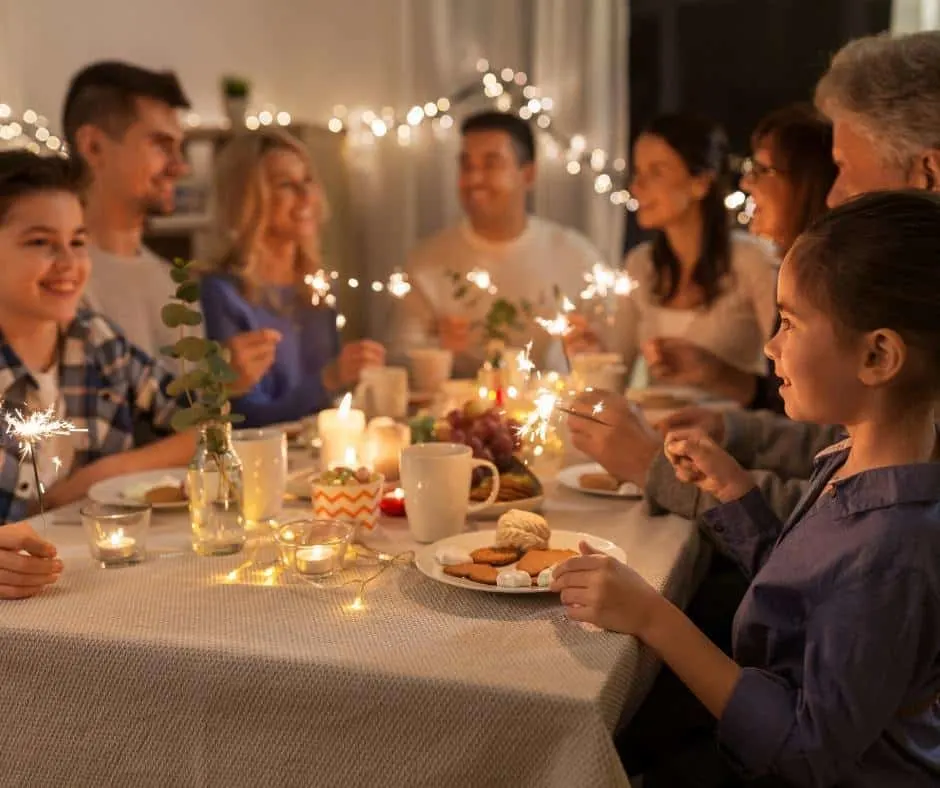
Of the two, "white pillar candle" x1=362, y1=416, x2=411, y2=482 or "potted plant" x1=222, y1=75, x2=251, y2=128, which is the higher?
"potted plant" x1=222, y1=75, x2=251, y2=128

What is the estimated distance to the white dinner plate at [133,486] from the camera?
1.58 metres

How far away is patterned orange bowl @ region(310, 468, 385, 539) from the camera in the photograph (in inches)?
55.7

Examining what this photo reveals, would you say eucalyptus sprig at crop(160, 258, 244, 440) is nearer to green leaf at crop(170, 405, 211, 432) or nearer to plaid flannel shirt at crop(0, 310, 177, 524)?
green leaf at crop(170, 405, 211, 432)

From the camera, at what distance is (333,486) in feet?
4.66

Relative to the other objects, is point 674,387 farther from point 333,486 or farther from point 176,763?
point 176,763

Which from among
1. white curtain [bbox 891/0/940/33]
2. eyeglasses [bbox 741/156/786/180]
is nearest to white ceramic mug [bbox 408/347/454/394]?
eyeglasses [bbox 741/156/786/180]

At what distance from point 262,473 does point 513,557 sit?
1.42 ft

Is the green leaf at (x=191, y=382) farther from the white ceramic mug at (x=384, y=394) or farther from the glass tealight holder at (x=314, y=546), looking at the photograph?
the white ceramic mug at (x=384, y=394)

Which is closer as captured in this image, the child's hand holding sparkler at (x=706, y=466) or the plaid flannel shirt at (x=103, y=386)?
the child's hand holding sparkler at (x=706, y=466)

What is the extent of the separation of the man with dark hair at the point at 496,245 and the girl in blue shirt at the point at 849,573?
226cm

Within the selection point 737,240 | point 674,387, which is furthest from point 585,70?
point 674,387

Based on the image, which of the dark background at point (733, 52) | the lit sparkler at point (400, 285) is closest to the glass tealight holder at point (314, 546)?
the lit sparkler at point (400, 285)

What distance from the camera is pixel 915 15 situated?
3381mm

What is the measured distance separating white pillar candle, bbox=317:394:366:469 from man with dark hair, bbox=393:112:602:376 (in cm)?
160
